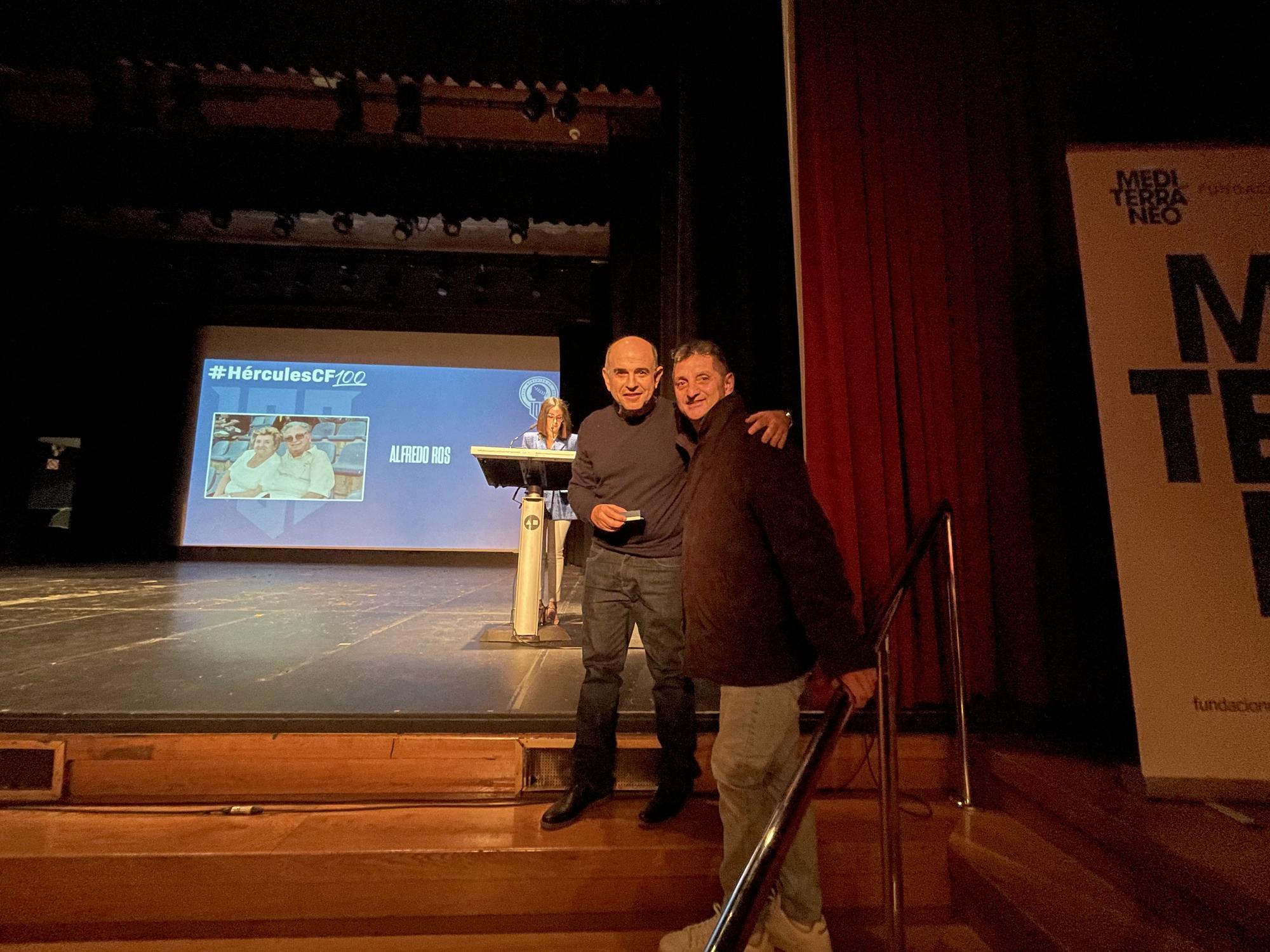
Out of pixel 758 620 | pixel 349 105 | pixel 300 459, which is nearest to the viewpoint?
pixel 758 620

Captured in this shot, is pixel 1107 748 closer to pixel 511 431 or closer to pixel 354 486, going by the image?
pixel 511 431

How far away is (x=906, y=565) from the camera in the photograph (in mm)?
1365

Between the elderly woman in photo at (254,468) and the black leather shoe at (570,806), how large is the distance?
683 cm

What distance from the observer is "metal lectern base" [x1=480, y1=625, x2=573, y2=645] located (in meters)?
2.73

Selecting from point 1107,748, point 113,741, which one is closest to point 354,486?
point 113,741

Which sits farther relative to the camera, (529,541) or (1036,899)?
(529,541)

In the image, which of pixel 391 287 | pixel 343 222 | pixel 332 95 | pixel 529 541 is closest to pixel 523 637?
pixel 529 541

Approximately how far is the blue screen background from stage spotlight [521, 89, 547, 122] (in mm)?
3639

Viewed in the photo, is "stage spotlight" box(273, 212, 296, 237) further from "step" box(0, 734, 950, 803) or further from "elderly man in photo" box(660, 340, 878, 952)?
"elderly man in photo" box(660, 340, 878, 952)

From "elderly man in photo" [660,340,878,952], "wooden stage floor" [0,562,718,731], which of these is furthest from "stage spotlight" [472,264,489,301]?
"elderly man in photo" [660,340,878,952]

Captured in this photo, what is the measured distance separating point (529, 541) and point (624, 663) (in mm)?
1271

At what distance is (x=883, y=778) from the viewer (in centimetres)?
121

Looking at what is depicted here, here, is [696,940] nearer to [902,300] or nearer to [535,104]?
[902,300]

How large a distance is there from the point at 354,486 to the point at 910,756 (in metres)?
6.70
